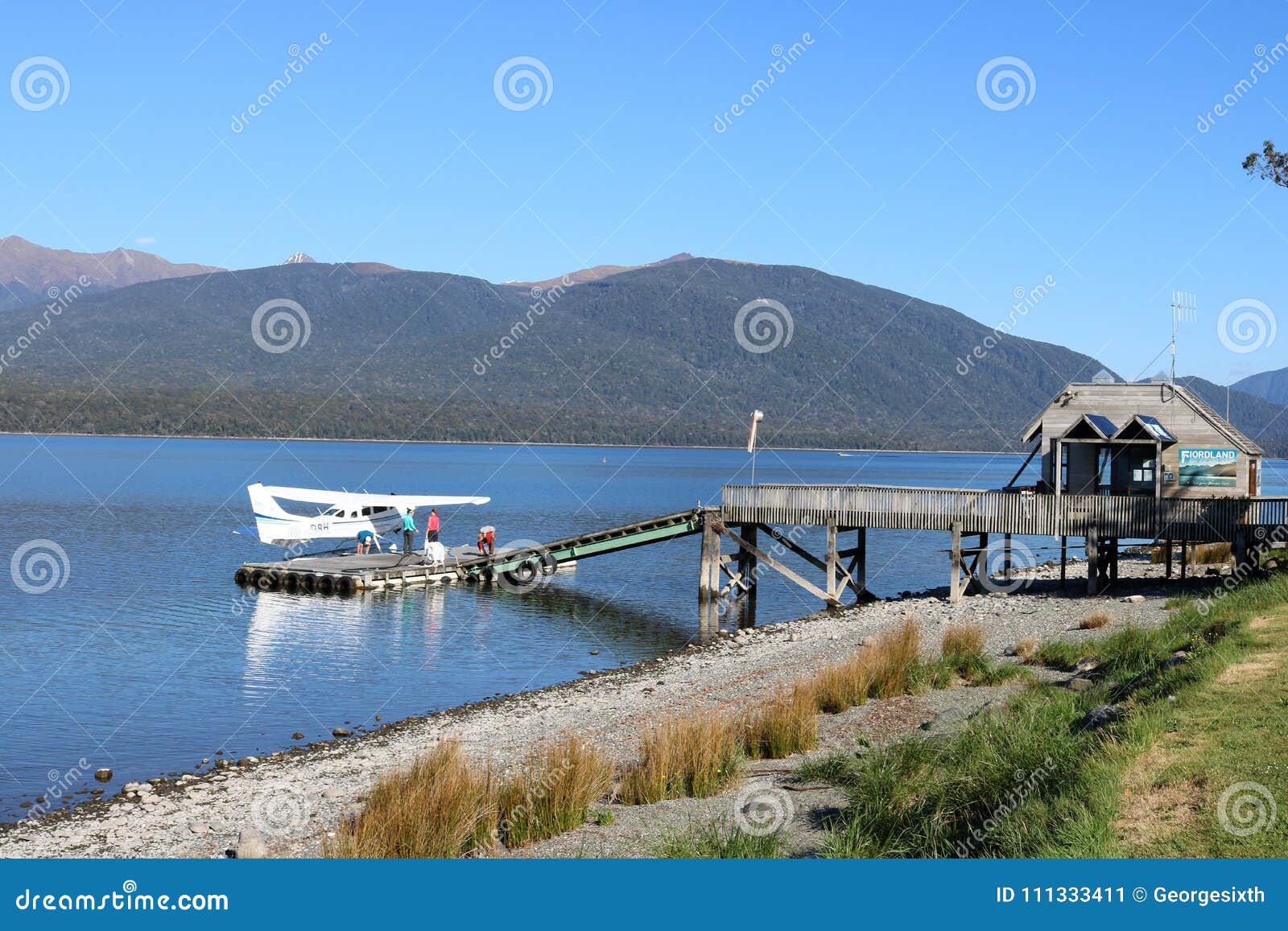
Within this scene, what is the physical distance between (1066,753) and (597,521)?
61729 mm

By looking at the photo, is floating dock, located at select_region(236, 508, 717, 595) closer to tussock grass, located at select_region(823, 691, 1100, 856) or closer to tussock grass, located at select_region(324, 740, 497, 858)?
tussock grass, located at select_region(823, 691, 1100, 856)

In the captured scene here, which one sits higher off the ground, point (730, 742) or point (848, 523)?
point (848, 523)

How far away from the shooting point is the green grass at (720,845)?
10859 mm

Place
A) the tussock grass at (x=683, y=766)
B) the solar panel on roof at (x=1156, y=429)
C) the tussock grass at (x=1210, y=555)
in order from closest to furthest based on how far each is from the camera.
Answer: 1. the tussock grass at (x=683, y=766)
2. the solar panel on roof at (x=1156, y=429)
3. the tussock grass at (x=1210, y=555)

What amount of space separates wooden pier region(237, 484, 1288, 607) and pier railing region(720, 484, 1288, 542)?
0.03 metres

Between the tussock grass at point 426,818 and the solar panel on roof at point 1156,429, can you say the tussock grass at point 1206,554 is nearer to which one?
the solar panel on roof at point 1156,429

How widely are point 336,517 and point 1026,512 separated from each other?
89.8 feet

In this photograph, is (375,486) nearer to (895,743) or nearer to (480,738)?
(480,738)

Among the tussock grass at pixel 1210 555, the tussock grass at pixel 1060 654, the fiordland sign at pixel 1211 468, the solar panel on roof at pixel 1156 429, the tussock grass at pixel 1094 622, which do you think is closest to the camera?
the tussock grass at pixel 1060 654

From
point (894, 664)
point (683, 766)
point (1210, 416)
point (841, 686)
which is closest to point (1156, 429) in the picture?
point (1210, 416)

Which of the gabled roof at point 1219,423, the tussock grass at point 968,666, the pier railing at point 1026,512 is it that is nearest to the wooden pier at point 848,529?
the pier railing at point 1026,512

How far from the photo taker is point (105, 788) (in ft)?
60.7

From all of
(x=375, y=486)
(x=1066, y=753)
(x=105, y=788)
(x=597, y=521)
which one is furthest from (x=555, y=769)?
(x=375, y=486)

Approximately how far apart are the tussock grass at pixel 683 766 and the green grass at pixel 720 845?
221cm
